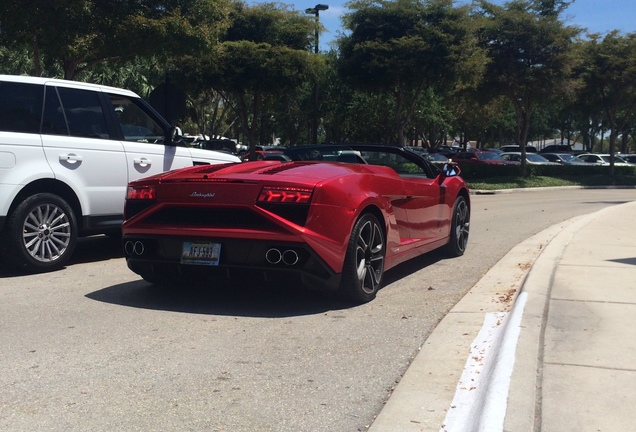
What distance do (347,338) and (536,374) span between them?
1532mm

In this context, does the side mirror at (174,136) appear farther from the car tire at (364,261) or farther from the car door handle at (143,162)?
the car tire at (364,261)

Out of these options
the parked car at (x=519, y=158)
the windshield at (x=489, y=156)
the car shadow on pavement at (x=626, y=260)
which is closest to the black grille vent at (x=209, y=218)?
the car shadow on pavement at (x=626, y=260)

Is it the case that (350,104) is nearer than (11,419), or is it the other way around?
(11,419)

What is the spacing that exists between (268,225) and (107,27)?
11429 millimetres

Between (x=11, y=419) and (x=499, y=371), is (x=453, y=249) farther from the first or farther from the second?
(x=11, y=419)

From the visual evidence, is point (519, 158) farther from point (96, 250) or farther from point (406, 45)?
point (96, 250)

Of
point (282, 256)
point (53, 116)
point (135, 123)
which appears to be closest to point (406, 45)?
point (135, 123)

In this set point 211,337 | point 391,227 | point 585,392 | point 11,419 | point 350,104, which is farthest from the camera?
point 350,104

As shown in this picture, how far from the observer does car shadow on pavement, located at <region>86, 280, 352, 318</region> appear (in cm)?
663

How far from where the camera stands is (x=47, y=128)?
8.31 m

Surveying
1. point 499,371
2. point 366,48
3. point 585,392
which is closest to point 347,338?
point 499,371

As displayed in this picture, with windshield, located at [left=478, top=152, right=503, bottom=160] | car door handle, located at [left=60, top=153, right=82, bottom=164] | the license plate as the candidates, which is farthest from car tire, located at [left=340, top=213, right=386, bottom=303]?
windshield, located at [left=478, top=152, right=503, bottom=160]

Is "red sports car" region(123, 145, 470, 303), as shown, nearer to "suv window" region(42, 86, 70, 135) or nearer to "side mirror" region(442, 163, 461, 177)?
"side mirror" region(442, 163, 461, 177)

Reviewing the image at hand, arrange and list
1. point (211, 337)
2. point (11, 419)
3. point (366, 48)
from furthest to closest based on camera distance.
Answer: point (366, 48)
point (211, 337)
point (11, 419)
